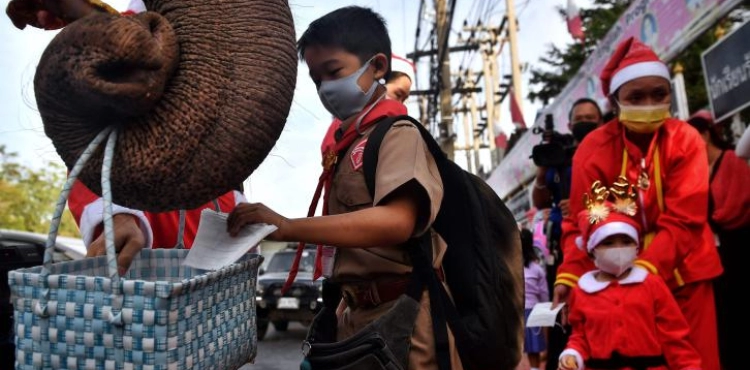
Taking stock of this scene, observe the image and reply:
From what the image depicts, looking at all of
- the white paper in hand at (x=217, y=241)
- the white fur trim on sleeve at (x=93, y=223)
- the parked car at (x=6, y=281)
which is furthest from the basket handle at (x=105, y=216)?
the parked car at (x=6, y=281)

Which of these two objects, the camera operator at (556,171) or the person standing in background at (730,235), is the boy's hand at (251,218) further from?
the camera operator at (556,171)

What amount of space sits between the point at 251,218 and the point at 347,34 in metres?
0.69

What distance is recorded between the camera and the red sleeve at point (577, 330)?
9.45 ft

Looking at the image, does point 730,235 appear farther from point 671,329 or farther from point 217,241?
point 217,241

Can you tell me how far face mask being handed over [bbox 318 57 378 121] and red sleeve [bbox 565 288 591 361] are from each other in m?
1.71

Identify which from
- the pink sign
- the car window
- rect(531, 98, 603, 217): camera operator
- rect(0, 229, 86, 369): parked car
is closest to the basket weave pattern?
rect(0, 229, 86, 369): parked car

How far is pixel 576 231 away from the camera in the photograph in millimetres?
3115

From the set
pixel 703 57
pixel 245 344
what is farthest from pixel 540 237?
pixel 245 344

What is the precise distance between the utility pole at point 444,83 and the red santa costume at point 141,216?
481 inches

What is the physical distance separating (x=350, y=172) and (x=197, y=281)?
62 centimetres

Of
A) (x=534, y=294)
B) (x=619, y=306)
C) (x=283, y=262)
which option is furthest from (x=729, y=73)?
(x=283, y=262)

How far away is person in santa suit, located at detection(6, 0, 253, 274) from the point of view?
4.55ft

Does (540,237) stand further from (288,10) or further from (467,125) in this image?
(467,125)

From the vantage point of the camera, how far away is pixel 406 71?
384cm
